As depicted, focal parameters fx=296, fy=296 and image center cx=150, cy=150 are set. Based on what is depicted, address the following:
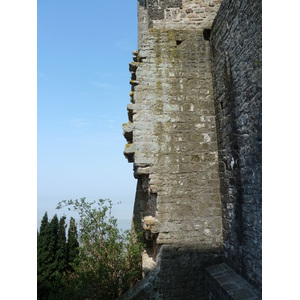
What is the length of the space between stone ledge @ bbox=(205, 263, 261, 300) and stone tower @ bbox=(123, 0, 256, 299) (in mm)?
212

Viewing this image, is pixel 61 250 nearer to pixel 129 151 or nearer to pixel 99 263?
pixel 99 263

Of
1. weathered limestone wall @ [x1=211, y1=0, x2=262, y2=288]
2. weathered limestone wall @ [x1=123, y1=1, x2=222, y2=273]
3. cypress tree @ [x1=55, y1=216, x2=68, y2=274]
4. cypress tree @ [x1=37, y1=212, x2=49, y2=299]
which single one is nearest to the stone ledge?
weathered limestone wall @ [x1=211, y1=0, x2=262, y2=288]

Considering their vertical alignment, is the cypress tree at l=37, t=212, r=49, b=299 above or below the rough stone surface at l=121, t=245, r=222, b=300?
below

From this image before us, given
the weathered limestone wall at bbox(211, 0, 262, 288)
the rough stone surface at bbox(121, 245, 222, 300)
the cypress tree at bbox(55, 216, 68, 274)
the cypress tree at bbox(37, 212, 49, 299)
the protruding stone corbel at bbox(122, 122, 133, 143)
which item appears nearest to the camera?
the weathered limestone wall at bbox(211, 0, 262, 288)

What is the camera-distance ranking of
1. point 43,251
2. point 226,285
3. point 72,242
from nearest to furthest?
point 226,285, point 43,251, point 72,242

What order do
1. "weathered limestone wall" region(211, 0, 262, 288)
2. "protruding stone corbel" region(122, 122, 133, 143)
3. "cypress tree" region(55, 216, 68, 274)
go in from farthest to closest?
"cypress tree" region(55, 216, 68, 274)
"protruding stone corbel" region(122, 122, 133, 143)
"weathered limestone wall" region(211, 0, 262, 288)

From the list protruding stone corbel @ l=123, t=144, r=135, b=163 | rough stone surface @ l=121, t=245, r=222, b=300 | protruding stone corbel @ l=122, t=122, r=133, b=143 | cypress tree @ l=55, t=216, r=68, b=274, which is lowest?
cypress tree @ l=55, t=216, r=68, b=274

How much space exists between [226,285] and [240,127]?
2081 millimetres

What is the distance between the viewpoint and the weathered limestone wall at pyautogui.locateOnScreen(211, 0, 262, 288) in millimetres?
3531

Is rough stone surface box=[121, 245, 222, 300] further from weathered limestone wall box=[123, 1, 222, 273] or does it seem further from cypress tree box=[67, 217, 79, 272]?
cypress tree box=[67, 217, 79, 272]

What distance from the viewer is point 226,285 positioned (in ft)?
12.6

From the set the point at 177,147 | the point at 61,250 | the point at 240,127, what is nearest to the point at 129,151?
the point at 177,147

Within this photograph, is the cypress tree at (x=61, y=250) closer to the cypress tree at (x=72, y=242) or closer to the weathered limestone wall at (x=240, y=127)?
the cypress tree at (x=72, y=242)

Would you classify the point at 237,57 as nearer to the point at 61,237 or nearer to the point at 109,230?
the point at 109,230
